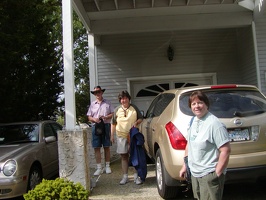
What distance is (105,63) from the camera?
12.1 meters

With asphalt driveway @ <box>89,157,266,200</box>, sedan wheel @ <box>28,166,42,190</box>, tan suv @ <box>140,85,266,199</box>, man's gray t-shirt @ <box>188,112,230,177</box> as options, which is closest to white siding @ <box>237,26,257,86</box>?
asphalt driveway @ <box>89,157,266,200</box>

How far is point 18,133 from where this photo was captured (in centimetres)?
718

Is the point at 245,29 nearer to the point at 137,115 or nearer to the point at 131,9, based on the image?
the point at 131,9

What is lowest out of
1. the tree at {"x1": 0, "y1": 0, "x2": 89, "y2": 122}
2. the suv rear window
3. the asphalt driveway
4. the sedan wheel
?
the asphalt driveway

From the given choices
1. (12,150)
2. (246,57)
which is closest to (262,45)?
(246,57)

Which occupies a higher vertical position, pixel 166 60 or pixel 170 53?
pixel 170 53

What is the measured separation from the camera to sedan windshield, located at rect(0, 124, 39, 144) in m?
6.98

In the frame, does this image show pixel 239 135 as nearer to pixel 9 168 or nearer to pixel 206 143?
pixel 206 143

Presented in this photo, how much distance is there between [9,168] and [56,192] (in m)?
1.67

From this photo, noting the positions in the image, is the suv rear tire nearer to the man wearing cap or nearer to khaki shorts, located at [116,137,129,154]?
khaki shorts, located at [116,137,129,154]

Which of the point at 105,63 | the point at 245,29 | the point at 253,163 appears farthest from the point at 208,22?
the point at 253,163

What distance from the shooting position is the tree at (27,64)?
8.48m

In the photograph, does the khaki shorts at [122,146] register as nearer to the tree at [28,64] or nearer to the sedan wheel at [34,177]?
the sedan wheel at [34,177]

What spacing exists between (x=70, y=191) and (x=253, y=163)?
2.37 metres
